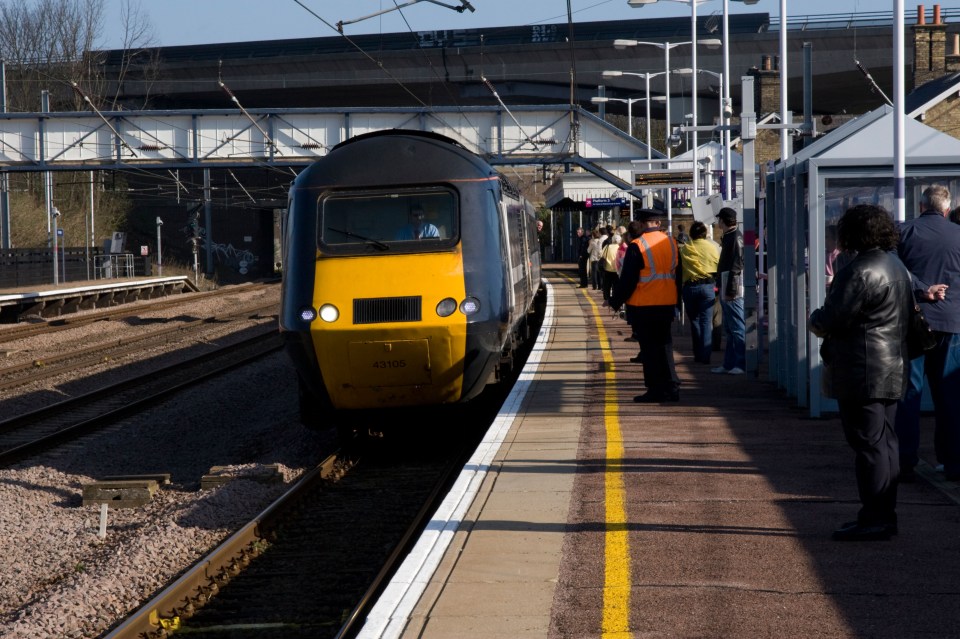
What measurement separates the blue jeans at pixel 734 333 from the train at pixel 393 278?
11.0 ft

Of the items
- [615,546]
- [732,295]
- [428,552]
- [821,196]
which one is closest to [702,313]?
[732,295]

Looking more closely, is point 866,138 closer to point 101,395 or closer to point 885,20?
point 101,395

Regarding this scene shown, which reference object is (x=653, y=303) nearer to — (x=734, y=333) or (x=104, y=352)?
(x=734, y=333)

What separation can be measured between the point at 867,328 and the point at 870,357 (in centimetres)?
17

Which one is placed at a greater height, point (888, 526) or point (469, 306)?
point (469, 306)

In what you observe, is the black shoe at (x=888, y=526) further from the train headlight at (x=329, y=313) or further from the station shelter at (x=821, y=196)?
the train headlight at (x=329, y=313)

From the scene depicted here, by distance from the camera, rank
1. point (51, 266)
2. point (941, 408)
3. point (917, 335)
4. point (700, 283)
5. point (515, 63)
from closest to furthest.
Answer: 1. point (917, 335)
2. point (941, 408)
3. point (700, 283)
4. point (51, 266)
5. point (515, 63)

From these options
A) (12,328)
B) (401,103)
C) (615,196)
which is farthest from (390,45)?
(12,328)

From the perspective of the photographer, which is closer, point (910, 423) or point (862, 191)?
point (910, 423)

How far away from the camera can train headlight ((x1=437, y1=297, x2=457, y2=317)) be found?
1134cm

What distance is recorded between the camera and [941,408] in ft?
26.9

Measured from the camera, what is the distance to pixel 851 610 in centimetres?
555

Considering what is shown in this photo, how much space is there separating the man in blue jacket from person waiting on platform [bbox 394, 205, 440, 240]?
4720mm

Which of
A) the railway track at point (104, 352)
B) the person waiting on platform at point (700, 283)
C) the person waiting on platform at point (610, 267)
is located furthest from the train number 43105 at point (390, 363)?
the person waiting on platform at point (610, 267)
